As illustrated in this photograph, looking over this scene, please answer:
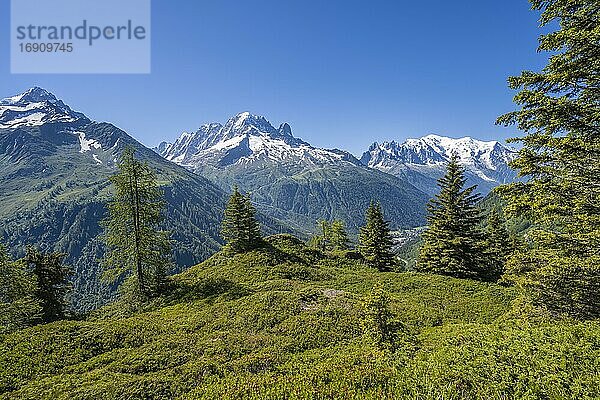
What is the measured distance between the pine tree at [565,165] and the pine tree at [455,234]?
24107 mm

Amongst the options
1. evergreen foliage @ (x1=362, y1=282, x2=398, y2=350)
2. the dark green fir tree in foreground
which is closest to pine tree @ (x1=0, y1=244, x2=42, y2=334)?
the dark green fir tree in foreground

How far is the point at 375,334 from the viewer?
43.9ft

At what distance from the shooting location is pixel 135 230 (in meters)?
28.2

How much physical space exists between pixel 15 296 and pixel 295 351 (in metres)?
25.1

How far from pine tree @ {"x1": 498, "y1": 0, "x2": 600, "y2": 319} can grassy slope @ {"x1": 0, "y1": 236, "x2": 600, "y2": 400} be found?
7.77 ft

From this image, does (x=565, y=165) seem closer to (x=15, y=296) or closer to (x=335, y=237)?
(x=15, y=296)

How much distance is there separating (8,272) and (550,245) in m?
37.0

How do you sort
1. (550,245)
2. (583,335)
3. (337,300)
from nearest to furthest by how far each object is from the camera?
(583,335), (550,245), (337,300)

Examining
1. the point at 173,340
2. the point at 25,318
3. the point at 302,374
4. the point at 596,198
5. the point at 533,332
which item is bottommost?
the point at 25,318

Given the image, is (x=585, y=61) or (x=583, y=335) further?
(x=585, y=61)

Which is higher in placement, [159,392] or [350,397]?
[350,397]

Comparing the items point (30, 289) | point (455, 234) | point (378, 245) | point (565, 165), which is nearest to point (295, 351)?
point (565, 165)

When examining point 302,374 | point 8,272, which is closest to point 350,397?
point 302,374

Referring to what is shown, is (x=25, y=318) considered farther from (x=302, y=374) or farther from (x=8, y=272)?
(x=302, y=374)
